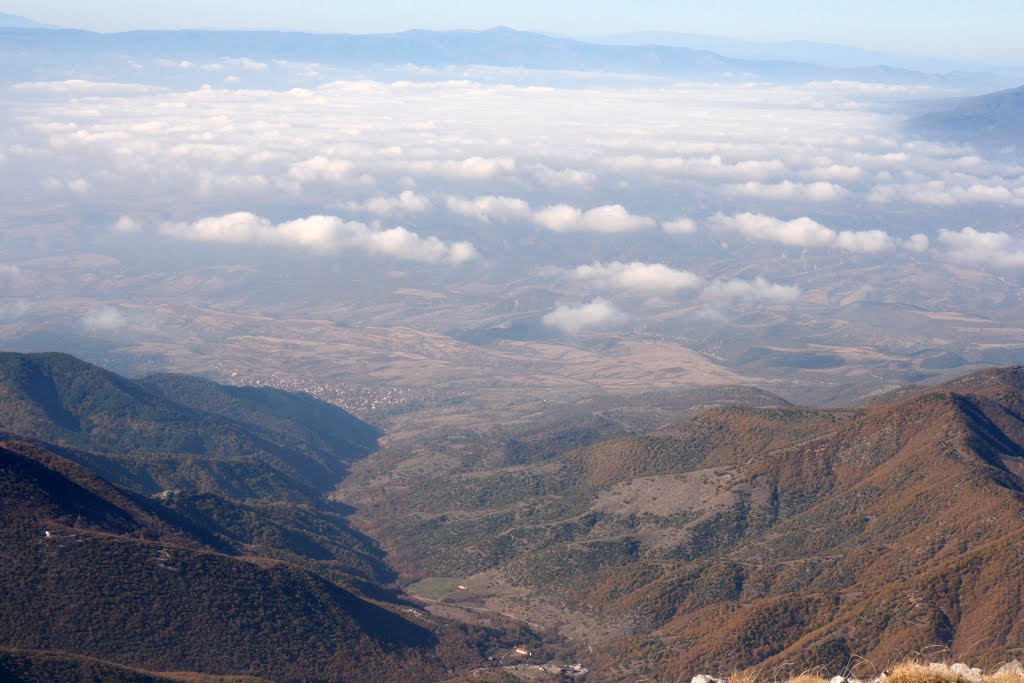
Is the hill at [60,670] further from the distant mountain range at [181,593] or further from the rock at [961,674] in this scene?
the rock at [961,674]

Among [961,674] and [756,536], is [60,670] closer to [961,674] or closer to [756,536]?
[961,674]

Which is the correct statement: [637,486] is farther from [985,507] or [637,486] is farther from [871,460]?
[985,507]

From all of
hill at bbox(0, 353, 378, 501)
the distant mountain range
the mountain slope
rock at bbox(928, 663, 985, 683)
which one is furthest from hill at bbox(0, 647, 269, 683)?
hill at bbox(0, 353, 378, 501)

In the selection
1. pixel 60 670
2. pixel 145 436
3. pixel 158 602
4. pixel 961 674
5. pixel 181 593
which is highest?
pixel 961 674

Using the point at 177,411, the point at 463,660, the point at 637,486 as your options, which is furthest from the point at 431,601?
the point at 177,411

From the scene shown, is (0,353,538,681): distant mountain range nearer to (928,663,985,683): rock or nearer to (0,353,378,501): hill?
(0,353,378,501): hill

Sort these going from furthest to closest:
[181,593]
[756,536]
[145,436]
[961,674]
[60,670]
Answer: [145,436] < [756,536] < [181,593] < [60,670] < [961,674]

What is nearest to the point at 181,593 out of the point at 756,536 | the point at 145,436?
the point at 756,536

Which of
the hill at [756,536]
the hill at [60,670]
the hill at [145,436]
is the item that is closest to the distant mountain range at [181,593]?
the hill at [60,670]
